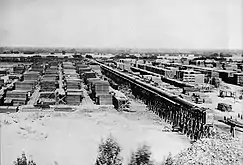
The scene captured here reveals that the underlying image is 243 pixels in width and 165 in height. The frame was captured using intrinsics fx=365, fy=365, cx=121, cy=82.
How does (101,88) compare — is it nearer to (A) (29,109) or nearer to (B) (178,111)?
(A) (29,109)

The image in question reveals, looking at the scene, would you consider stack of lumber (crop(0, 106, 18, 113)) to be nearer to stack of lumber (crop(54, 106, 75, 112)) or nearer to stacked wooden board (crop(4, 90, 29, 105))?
stacked wooden board (crop(4, 90, 29, 105))

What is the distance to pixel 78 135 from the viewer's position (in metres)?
6.80

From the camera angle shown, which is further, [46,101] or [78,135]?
[46,101]

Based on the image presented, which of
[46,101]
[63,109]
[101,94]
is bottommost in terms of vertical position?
[63,109]

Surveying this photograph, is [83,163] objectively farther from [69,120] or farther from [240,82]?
[240,82]

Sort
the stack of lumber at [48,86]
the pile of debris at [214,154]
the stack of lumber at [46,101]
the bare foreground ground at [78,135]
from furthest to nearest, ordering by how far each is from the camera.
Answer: the stack of lumber at [48,86] → the stack of lumber at [46,101] → the bare foreground ground at [78,135] → the pile of debris at [214,154]

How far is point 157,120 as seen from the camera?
29.3ft

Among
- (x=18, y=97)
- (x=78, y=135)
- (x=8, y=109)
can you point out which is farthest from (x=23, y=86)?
(x=78, y=135)

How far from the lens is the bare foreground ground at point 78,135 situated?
5582 millimetres

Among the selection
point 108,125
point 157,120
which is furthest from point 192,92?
point 108,125

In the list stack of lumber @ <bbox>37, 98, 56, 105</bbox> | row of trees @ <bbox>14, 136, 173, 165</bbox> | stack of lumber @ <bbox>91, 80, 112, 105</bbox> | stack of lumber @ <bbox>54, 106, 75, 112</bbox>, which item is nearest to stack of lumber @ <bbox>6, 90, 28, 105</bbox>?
stack of lumber @ <bbox>37, 98, 56, 105</bbox>

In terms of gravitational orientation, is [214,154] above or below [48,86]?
above

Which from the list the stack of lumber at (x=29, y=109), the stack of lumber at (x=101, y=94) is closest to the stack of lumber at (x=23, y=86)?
the stack of lumber at (x=101, y=94)

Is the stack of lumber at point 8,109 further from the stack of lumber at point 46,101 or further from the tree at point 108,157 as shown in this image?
the tree at point 108,157
